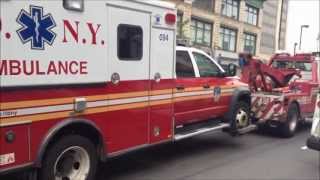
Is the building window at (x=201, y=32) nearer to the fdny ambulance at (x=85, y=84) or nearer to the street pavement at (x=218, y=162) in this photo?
the street pavement at (x=218, y=162)

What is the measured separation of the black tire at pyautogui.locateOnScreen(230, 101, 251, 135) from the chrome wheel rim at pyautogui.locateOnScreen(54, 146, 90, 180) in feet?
13.7

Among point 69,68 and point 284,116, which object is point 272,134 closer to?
point 284,116

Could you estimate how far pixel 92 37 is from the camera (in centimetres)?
616

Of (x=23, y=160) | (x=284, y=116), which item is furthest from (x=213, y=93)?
(x=23, y=160)

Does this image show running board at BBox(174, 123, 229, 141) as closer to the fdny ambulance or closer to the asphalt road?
the fdny ambulance

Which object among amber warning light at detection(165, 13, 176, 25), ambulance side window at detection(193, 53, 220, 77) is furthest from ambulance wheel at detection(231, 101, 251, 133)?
amber warning light at detection(165, 13, 176, 25)

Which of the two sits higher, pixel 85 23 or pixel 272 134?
pixel 85 23

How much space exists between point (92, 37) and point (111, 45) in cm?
38

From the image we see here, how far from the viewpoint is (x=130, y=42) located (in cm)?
678

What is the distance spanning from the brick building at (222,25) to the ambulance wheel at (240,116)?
2203 cm

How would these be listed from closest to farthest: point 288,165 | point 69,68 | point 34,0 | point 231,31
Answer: point 34,0
point 69,68
point 288,165
point 231,31

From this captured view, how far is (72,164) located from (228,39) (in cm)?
3901

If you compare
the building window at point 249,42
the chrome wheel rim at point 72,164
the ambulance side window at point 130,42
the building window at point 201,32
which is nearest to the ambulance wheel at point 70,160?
the chrome wheel rim at point 72,164

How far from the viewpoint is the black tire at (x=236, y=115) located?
31.8 feet
